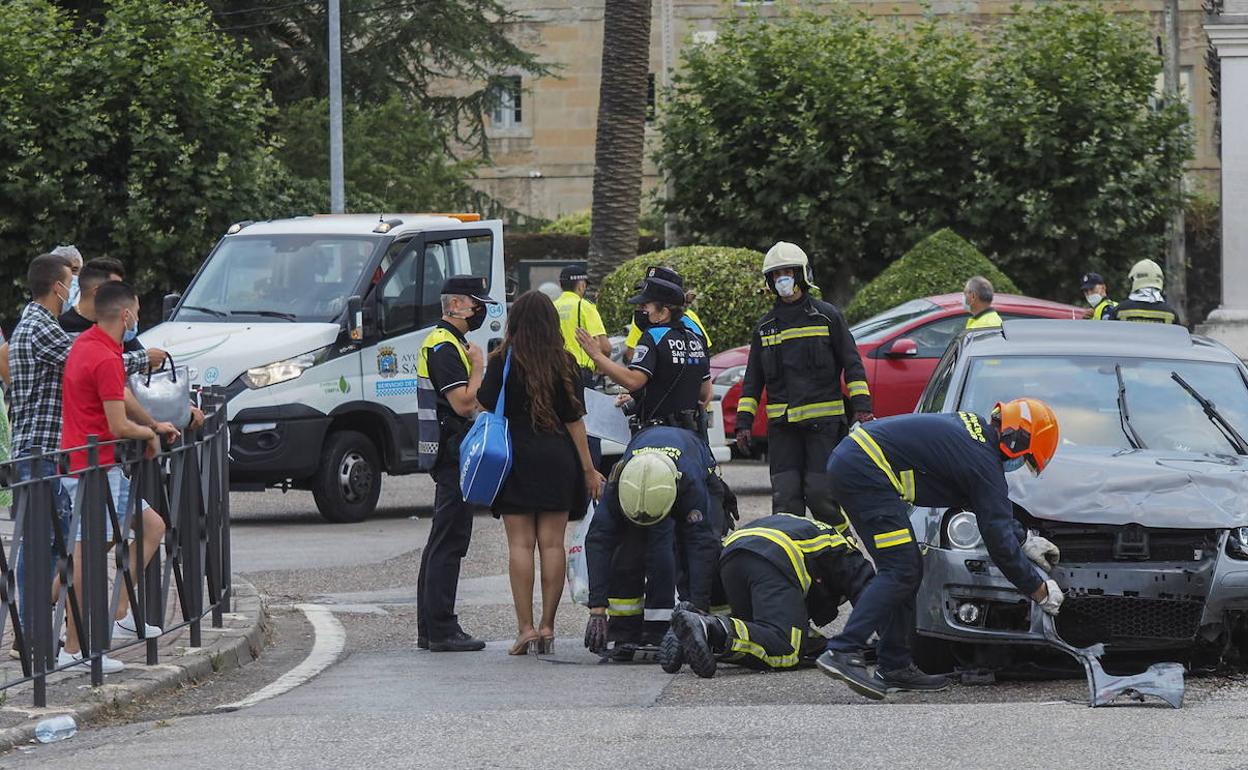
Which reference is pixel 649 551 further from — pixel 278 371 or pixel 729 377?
pixel 729 377

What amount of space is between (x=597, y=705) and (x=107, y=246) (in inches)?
764

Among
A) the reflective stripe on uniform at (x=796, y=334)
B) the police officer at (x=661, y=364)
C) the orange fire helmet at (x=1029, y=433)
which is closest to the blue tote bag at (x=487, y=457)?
the police officer at (x=661, y=364)

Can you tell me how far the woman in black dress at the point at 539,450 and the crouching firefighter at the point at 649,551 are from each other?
283 millimetres

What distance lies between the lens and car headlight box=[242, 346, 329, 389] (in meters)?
15.0

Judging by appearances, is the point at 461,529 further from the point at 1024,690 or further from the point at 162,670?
the point at 1024,690

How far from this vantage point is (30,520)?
787 cm

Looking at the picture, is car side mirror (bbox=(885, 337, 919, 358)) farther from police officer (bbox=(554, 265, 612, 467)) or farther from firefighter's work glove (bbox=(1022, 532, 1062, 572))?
firefighter's work glove (bbox=(1022, 532, 1062, 572))

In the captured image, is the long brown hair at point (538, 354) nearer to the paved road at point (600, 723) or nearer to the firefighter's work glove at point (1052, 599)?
the paved road at point (600, 723)

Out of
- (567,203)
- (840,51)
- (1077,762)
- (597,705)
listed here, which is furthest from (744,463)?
(567,203)

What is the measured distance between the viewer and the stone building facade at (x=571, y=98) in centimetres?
4509

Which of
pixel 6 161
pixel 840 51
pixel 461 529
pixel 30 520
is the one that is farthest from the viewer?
pixel 840 51

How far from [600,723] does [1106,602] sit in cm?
218

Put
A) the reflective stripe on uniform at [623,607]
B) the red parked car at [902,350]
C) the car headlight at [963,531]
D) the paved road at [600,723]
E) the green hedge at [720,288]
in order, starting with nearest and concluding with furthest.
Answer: the paved road at [600,723] → the car headlight at [963,531] → the reflective stripe on uniform at [623,607] → the red parked car at [902,350] → the green hedge at [720,288]

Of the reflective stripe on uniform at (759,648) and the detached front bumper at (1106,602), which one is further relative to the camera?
the reflective stripe on uniform at (759,648)
